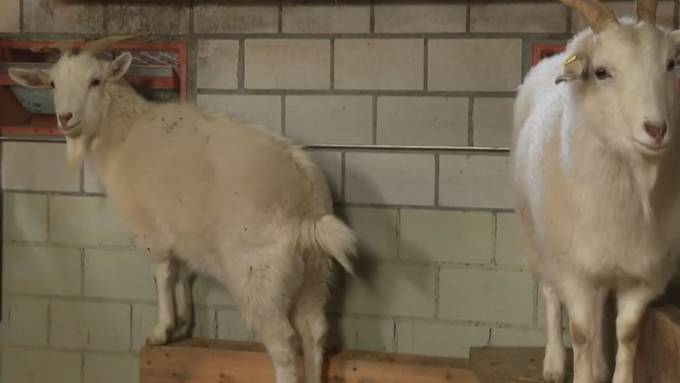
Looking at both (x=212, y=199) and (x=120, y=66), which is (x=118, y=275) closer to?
(x=212, y=199)

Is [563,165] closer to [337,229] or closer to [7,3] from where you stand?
[337,229]

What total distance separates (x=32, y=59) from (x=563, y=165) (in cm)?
245

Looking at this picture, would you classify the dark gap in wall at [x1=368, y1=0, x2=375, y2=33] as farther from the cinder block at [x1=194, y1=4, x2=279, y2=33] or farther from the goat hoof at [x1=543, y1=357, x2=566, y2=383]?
the goat hoof at [x1=543, y1=357, x2=566, y2=383]

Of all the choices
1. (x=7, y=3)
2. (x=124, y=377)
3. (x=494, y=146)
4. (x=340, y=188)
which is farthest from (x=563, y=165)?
(x=7, y=3)

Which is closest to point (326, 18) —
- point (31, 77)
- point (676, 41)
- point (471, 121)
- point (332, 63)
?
point (332, 63)

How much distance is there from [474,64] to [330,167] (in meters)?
0.71

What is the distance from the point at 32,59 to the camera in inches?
145

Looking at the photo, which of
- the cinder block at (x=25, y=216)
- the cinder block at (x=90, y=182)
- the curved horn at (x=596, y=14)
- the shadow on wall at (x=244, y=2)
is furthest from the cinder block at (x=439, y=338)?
the cinder block at (x=25, y=216)

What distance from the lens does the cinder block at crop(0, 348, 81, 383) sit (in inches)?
150

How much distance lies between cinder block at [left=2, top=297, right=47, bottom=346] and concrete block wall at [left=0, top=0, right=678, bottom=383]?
404 millimetres

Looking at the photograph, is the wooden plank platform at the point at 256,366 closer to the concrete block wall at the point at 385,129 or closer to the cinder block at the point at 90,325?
the concrete block wall at the point at 385,129

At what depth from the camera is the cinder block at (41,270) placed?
3738 mm

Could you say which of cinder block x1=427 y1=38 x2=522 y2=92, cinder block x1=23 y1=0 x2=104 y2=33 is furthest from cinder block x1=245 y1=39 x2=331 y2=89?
cinder block x1=23 y1=0 x2=104 y2=33

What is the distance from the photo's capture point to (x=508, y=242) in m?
3.32
